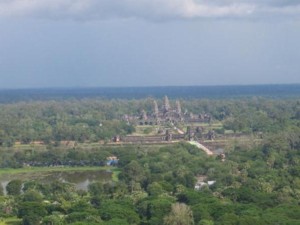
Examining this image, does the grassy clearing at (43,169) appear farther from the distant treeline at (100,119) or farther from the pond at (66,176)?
the distant treeline at (100,119)

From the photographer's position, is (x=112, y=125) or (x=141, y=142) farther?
(x=112, y=125)

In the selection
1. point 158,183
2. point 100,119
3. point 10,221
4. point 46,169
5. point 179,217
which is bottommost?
point 46,169

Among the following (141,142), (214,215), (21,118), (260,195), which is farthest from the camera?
(21,118)

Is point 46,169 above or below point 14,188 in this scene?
below

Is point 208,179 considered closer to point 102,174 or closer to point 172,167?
point 172,167

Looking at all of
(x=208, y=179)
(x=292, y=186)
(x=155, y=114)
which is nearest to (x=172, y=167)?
(x=208, y=179)

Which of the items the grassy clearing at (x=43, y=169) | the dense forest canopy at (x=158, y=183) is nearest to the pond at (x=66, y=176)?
the grassy clearing at (x=43, y=169)

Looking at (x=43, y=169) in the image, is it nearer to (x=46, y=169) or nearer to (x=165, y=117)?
(x=46, y=169)

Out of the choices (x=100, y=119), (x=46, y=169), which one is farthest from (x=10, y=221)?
(x=100, y=119)

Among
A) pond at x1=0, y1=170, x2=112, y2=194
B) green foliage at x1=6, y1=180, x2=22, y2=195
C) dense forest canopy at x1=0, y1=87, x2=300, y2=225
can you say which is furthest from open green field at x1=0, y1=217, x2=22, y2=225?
pond at x1=0, y1=170, x2=112, y2=194
